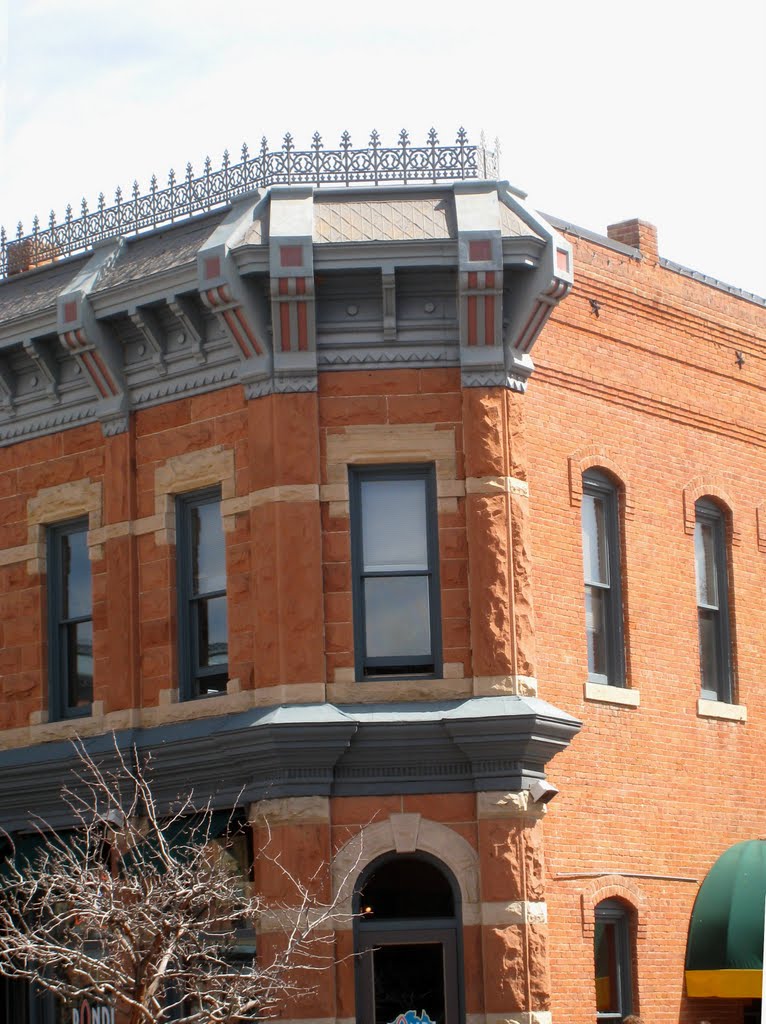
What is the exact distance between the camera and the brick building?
17.5 meters

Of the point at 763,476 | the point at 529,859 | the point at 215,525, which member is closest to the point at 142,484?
the point at 215,525

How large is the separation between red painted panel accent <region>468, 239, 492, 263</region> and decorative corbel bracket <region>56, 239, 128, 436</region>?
13.6 ft

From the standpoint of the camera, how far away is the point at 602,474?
20.6 m

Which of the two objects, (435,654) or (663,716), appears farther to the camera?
(663,716)

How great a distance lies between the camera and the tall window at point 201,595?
19.1m

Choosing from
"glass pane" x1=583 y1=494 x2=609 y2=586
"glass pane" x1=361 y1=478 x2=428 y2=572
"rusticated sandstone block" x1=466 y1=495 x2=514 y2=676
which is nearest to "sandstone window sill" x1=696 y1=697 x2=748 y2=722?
"glass pane" x1=583 y1=494 x2=609 y2=586

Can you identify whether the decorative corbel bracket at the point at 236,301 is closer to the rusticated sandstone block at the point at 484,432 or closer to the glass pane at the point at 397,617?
the rusticated sandstone block at the point at 484,432

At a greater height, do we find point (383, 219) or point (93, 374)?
point (383, 219)

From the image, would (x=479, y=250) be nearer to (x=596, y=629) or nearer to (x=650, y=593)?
(x=596, y=629)

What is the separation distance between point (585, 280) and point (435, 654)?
483 cm

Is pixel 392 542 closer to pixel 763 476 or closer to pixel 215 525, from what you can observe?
pixel 215 525

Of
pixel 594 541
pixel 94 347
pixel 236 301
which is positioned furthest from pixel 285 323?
pixel 594 541

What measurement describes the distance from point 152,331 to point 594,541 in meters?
5.19

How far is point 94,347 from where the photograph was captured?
19719 mm
